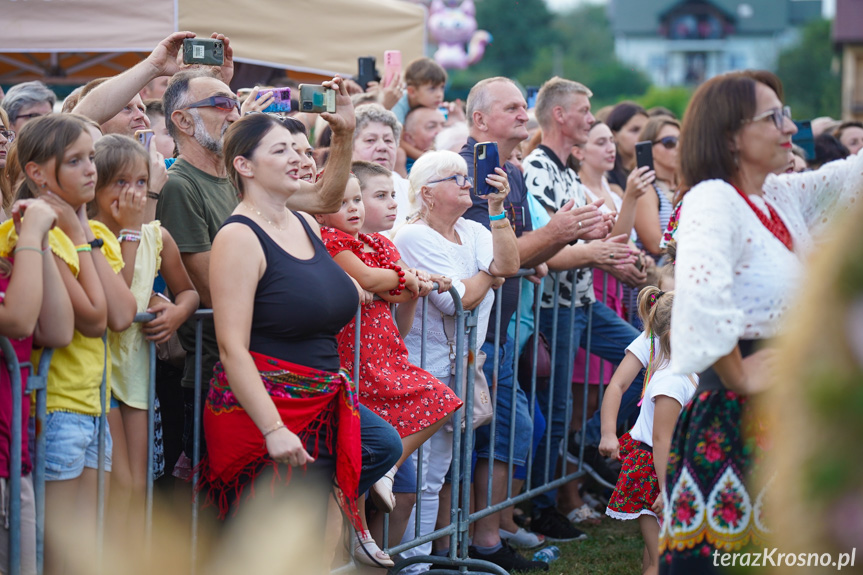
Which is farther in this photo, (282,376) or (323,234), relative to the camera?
(323,234)

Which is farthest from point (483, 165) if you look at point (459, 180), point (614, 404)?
point (614, 404)

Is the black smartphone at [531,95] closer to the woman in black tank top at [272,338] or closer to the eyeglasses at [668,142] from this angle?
the eyeglasses at [668,142]

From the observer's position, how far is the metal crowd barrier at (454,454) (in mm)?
2768

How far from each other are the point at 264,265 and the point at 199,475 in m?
0.83

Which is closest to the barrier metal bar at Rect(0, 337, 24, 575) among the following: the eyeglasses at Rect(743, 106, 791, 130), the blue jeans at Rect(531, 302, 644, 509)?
the eyeglasses at Rect(743, 106, 791, 130)

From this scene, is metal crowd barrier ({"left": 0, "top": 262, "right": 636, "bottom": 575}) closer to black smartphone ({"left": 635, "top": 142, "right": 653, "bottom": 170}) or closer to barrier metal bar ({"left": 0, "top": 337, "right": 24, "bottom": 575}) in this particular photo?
barrier metal bar ({"left": 0, "top": 337, "right": 24, "bottom": 575})

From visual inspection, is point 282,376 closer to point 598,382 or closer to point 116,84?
point 116,84

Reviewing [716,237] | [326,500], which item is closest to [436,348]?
[326,500]

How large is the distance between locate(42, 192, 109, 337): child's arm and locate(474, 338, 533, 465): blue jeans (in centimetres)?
232

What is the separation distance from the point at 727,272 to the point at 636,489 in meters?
1.87

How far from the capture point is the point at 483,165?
4391 millimetres

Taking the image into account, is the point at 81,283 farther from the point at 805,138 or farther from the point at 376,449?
the point at 805,138

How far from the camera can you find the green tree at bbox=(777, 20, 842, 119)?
176 feet

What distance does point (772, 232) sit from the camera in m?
2.61
